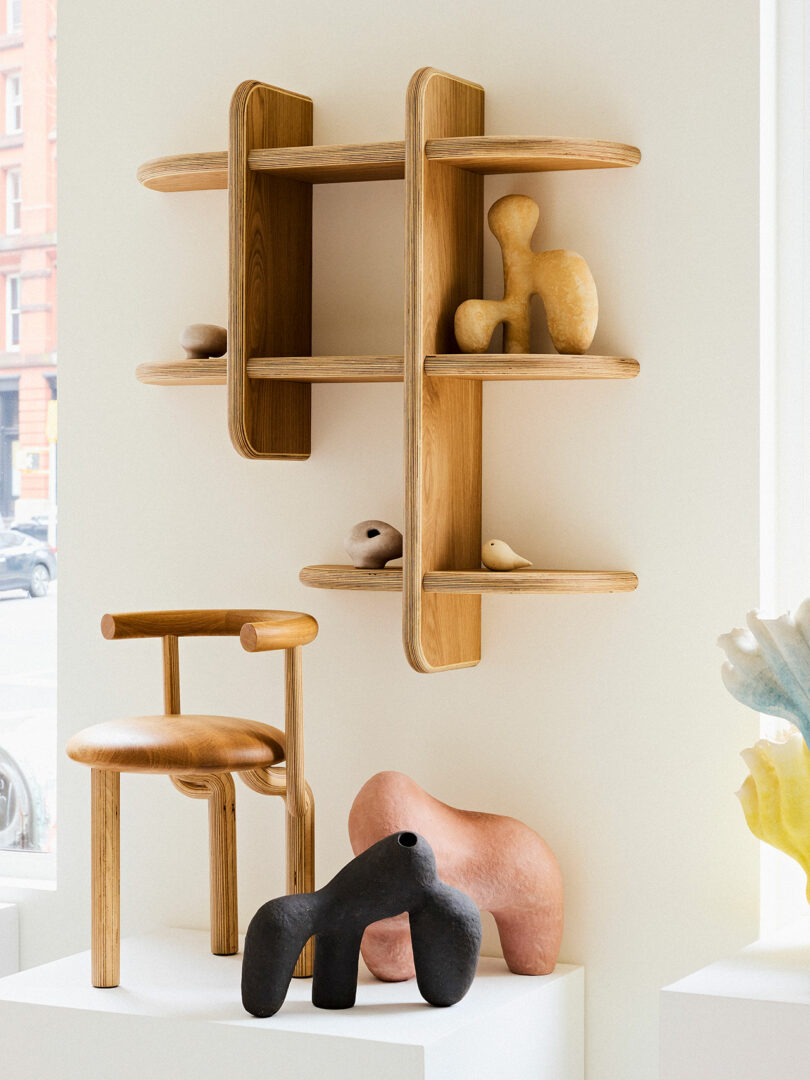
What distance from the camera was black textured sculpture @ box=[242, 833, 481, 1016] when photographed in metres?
1.93

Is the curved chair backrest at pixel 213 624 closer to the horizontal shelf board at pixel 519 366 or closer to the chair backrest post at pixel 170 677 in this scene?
the chair backrest post at pixel 170 677

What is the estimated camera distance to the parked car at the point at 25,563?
285 cm

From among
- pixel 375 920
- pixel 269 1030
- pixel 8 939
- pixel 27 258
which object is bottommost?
pixel 8 939

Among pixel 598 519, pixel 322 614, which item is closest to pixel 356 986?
pixel 322 614

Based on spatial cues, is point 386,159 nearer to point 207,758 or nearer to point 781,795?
point 207,758

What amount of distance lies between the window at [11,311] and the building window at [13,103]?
29 cm

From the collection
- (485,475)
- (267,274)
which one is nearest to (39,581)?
(267,274)

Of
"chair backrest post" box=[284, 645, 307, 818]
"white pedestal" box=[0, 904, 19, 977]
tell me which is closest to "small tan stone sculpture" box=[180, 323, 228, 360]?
"chair backrest post" box=[284, 645, 307, 818]

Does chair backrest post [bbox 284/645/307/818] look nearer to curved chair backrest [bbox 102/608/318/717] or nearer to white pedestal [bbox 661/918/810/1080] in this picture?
curved chair backrest [bbox 102/608/318/717]

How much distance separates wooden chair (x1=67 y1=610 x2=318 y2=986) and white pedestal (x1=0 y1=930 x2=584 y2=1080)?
0.32 ft

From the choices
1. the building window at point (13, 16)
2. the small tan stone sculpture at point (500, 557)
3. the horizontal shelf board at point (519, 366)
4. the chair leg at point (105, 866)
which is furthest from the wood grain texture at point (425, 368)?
the building window at point (13, 16)

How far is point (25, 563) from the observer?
2.86 meters

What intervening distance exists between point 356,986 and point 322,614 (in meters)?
0.63

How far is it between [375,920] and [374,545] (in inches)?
22.1
